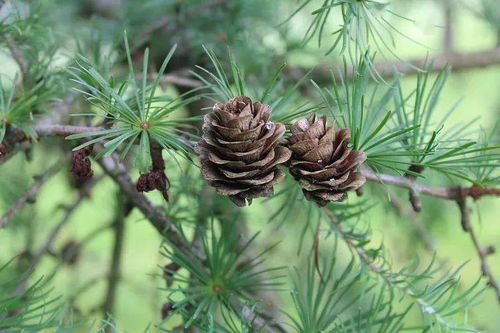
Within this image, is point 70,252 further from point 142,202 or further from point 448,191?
point 448,191

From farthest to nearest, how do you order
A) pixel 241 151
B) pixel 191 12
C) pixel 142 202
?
pixel 191 12, pixel 142 202, pixel 241 151

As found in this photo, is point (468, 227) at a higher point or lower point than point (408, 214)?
lower

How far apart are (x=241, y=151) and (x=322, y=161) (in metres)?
0.04

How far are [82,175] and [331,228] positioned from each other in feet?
0.53

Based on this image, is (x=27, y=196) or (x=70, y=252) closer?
(x=27, y=196)

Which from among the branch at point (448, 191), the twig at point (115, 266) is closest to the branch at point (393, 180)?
the branch at point (448, 191)

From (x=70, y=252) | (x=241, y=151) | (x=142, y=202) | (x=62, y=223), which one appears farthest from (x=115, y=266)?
(x=241, y=151)

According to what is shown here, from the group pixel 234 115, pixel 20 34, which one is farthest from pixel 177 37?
pixel 234 115

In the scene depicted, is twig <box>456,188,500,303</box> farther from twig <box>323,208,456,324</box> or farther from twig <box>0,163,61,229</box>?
twig <box>0,163,61,229</box>

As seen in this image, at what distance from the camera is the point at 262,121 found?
0.30 meters

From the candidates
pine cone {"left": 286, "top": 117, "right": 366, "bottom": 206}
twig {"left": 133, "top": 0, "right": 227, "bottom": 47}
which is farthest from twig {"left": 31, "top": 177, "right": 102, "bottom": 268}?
pine cone {"left": 286, "top": 117, "right": 366, "bottom": 206}

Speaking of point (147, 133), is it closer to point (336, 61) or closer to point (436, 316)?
point (436, 316)

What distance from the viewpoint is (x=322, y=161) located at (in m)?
0.31

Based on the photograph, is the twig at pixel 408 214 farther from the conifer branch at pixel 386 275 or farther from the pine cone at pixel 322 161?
the pine cone at pixel 322 161
